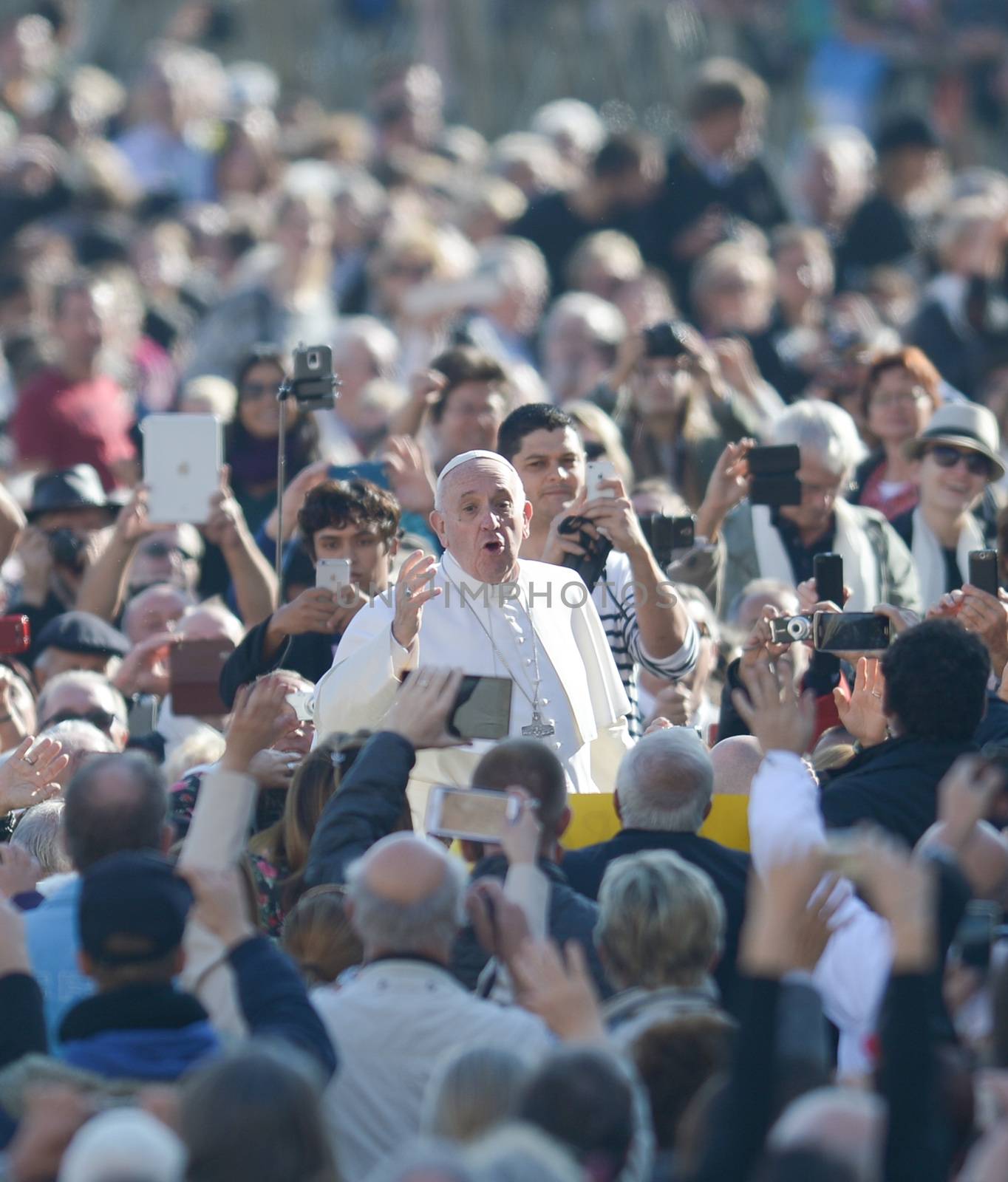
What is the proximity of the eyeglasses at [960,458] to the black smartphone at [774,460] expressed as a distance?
0.74 metres

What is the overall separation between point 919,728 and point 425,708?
47.1 inches

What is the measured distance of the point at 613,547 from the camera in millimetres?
8188

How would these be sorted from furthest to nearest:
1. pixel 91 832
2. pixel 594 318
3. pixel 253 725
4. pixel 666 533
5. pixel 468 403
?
pixel 594 318 → pixel 468 403 → pixel 666 533 → pixel 253 725 → pixel 91 832

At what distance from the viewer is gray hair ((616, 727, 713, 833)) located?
19.6 ft

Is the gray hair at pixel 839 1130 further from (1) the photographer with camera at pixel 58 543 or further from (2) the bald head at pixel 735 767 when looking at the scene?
(1) the photographer with camera at pixel 58 543

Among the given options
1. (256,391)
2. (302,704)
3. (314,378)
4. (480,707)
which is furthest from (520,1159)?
(256,391)

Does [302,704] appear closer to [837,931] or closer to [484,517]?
[484,517]

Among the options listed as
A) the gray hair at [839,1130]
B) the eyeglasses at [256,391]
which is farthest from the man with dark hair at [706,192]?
the gray hair at [839,1130]

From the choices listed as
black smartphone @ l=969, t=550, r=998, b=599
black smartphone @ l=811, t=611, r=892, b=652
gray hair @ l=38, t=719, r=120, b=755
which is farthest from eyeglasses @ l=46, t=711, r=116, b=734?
black smartphone @ l=969, t=550, r=998, b=599

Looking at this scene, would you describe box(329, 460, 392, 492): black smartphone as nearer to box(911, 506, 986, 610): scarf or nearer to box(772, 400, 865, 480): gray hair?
box(772, 400, 865, 480): gray hair

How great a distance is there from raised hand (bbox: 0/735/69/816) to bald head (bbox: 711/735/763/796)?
1754 millimetres

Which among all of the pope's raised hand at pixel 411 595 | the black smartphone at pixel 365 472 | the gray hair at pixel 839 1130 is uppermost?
the black smartphone at pixel 365 472

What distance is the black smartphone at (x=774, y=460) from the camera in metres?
8.63

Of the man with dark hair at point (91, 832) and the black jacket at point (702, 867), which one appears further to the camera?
the black jacket at point (702, 867)
